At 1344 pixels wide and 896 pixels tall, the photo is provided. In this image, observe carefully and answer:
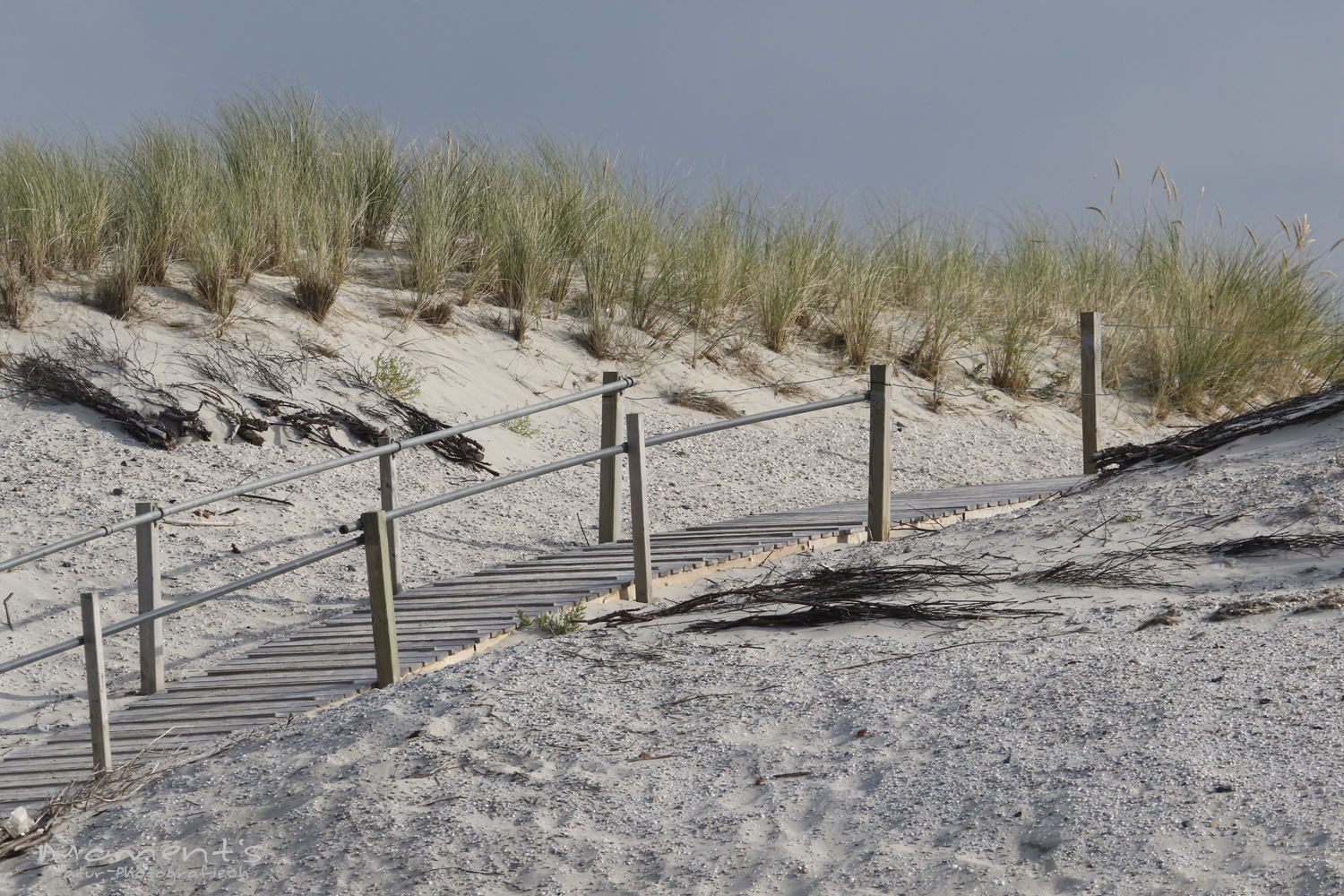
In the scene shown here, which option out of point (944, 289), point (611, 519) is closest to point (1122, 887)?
point (611, 519)

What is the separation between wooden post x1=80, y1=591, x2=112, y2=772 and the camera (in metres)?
4.30

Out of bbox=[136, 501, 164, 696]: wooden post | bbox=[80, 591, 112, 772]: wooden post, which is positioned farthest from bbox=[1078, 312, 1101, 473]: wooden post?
bbox=[80, 591, 112, 772]: wooden post

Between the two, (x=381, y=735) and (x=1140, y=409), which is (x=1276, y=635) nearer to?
(x=381, y=735)

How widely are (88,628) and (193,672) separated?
1.51m

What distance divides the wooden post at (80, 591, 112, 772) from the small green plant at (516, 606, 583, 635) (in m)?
1.50

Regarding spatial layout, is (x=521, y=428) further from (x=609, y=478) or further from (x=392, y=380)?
(x=609, y=478)

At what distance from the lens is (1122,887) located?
2535 millimetres

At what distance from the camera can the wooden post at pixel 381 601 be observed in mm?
4527

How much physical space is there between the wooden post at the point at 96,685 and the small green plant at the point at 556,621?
1.50m

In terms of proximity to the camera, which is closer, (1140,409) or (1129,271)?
(1140,409)

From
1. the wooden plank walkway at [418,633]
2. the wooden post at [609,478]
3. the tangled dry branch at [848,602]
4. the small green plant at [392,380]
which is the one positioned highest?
the small green plant at [392,380]

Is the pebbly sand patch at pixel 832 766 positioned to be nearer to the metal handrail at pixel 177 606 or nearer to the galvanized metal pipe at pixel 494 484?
the metal handrail at pixel 177 606

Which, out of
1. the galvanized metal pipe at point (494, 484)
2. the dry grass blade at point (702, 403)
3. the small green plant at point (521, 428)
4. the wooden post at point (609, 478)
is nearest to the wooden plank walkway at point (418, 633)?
the wooden post at point (609, 478)

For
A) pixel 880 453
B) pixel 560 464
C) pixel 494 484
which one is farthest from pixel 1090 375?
pixel 494 484
